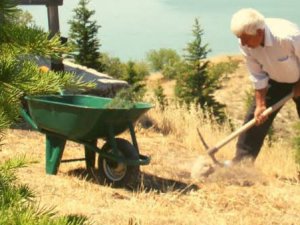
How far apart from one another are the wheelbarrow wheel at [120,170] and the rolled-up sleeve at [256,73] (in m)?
1.45

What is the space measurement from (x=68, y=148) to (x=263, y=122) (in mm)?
2551

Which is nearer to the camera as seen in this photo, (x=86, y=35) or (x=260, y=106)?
(x=260, y=106)

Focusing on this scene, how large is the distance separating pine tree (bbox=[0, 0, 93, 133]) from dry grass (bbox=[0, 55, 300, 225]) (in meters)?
1.98

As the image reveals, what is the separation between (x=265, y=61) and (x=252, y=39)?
19.1 inches

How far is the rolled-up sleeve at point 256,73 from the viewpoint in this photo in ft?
20.9

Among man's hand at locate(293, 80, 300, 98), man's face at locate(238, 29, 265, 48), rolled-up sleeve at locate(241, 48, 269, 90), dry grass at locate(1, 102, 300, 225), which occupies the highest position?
man's face at locate(238, 29, 265, 48)

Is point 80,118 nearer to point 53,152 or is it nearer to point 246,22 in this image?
point 53,152

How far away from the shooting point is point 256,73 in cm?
646

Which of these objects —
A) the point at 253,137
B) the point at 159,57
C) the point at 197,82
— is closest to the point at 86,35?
the point at 197,82

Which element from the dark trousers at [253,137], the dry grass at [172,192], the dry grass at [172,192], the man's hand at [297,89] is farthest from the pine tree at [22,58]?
the dark trousers at [253,137]

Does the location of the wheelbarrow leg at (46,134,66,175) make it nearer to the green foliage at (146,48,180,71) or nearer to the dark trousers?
the dark trousers

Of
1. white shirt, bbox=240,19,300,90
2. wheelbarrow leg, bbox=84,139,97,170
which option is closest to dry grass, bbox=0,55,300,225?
wheelbarrow leg, bbox=84,139,97,170

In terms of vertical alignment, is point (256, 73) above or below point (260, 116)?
above

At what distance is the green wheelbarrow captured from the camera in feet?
18.9
